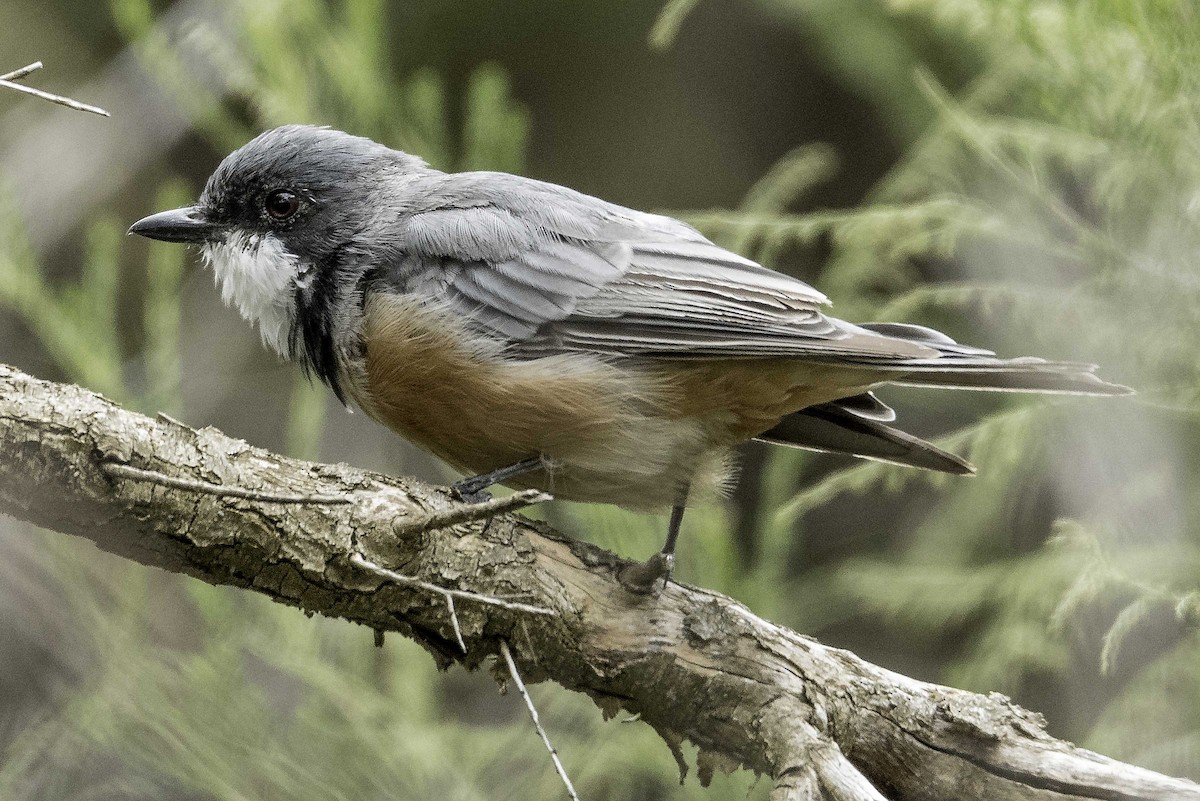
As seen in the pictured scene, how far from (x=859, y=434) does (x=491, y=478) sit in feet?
4.23

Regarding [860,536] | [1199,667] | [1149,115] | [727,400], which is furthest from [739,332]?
[860,536]

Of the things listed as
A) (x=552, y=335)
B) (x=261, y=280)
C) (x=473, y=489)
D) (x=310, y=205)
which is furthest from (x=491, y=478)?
(x=310, y=205)

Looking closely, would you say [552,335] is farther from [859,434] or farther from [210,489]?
[210,489]

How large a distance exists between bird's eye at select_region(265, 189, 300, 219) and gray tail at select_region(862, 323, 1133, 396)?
204 cm

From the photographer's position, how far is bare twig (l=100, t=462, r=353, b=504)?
237 cm

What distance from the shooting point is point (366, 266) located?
3.73 meters

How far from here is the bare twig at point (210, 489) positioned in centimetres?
237

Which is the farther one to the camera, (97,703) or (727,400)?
(97,703)

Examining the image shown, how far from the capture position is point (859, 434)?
392cm

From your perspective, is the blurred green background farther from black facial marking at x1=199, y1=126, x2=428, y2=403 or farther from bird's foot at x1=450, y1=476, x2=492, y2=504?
bird's foot at x1=450, y1=476, x2=492, y2=504

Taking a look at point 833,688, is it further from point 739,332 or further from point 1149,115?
point 1149,115

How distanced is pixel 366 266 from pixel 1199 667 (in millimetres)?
3228

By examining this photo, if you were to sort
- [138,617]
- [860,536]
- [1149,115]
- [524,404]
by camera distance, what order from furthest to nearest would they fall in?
1. [860,536]
2. [138,617]
3. [1149,115]
4. [524,404]

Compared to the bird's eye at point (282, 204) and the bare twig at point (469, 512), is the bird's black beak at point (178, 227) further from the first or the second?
the bare twig at point (469, 512)
